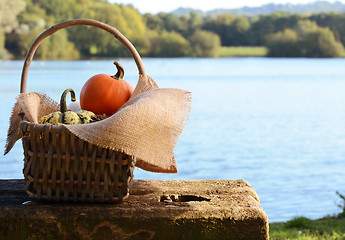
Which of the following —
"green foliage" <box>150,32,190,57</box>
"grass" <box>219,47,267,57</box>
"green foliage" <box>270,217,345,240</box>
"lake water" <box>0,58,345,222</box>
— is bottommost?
"green foliage" <box>270,217,345,240</box>

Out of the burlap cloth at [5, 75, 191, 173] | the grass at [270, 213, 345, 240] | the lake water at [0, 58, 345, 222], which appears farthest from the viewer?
the lake water at [0, 58, 345, 222]

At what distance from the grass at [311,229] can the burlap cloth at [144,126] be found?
1415 mm

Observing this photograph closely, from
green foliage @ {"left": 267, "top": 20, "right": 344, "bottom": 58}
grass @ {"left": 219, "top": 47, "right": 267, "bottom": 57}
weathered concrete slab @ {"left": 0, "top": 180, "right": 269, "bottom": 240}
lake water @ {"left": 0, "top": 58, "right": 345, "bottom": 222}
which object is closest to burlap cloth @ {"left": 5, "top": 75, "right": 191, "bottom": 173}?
weathered concrete slab @ {"left": 0, "top": 180, "right": 269, "bottom": 240}

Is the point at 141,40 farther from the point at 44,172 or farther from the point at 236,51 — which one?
the point at 44,172

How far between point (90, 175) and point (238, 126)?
8152 mm

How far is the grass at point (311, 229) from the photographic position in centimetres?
258

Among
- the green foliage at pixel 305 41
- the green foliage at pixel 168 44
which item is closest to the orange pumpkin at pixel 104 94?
the green foliage at pixel 168 44

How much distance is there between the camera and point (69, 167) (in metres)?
1.23

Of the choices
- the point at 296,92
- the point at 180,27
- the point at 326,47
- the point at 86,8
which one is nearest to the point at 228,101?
the point at 296,92

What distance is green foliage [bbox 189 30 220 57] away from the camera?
95.2ft

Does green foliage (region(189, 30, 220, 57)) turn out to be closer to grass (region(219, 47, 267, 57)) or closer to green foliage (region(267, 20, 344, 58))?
grass (region(219, 47, 267, 57))

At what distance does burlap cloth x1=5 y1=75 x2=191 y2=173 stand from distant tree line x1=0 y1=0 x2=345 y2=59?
19.1 meters

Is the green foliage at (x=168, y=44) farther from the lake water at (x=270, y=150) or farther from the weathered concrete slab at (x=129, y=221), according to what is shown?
the weathered concrete slab at (x=129, y=221)

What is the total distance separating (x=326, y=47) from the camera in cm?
3150
